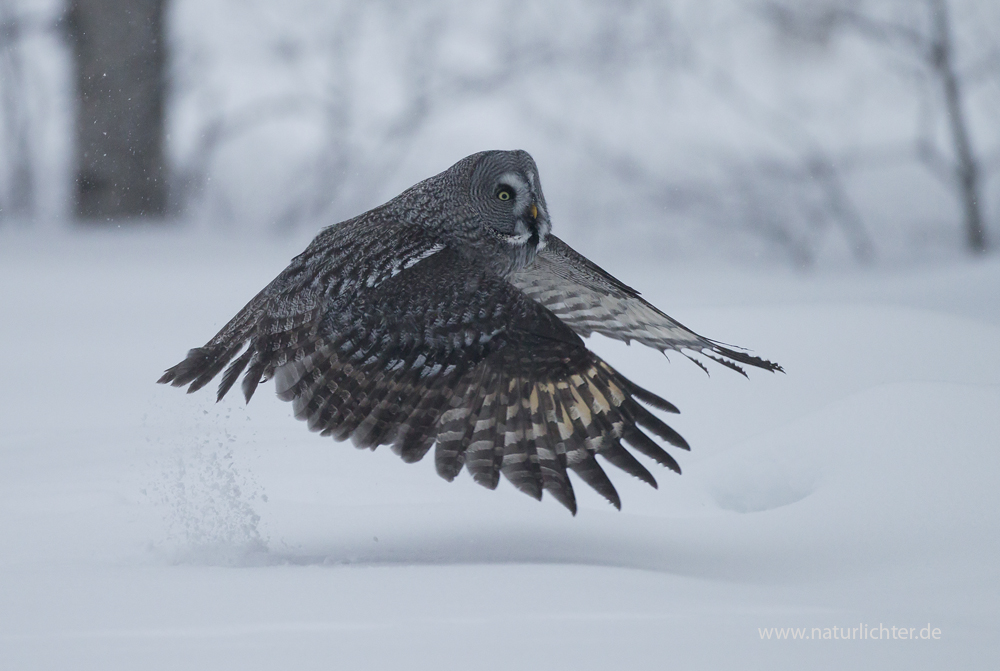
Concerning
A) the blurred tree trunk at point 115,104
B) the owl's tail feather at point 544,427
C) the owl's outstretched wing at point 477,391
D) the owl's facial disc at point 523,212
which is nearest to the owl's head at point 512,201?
the owl's facial disc at point 523,212

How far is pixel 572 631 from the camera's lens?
84.1 inches

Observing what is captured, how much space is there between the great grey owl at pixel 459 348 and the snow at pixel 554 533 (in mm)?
317

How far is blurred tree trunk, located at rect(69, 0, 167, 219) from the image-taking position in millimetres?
8516

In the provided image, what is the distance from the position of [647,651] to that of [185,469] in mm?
1855

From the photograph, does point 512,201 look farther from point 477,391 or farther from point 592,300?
point 477,391

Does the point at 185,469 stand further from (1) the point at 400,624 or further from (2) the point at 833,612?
(2) the point at 833,612

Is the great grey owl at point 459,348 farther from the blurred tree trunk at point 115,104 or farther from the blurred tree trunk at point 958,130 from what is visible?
the blurred tree trunk at point 958,130

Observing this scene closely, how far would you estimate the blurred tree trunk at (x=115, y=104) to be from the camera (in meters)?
8.52

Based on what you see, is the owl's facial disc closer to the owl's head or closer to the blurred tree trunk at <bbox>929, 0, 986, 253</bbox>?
the owl's head

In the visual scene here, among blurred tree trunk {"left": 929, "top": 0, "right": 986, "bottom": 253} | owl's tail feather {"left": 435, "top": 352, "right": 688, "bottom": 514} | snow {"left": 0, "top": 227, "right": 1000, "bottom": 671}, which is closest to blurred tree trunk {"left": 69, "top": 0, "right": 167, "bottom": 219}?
snow {"left": 0, "top": 227, "right": 1000, "bottom": 671}

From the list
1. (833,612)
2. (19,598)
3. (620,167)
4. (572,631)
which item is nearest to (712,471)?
(833,612)

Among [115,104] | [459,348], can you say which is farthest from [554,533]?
[115,104]

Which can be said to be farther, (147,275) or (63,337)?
(147,275)

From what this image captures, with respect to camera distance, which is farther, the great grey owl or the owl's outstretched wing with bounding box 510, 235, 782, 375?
the owl's outstretched wing with bounding box 510, 235, 782, 375
